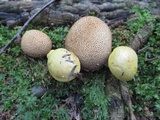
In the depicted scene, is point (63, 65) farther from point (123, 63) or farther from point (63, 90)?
point (123, 63)

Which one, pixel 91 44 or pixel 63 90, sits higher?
pixel 91 44

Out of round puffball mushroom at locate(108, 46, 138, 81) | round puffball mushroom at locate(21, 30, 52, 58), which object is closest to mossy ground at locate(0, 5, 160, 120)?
round puffball mushroom at locate(21, 30, 52, 58)

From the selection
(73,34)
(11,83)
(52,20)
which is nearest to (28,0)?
(52,20)

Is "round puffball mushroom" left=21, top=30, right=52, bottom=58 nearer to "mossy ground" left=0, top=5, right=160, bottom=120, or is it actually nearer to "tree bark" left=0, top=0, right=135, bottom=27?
"mossy ground" left=0, top=5, right=160, bottom=120

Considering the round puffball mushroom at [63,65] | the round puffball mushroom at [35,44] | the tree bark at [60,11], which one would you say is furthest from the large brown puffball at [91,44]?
the tree bark at [60,11]

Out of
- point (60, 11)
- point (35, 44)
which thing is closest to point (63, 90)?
point (35, 44)

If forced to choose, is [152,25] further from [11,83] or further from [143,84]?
[11,83]
